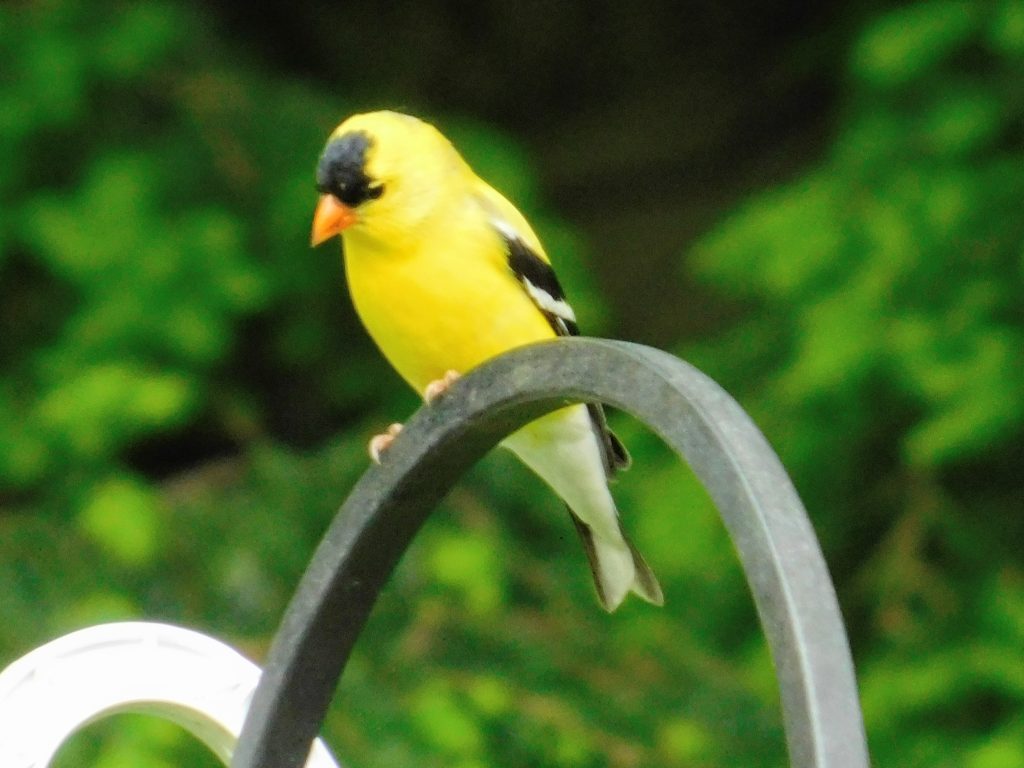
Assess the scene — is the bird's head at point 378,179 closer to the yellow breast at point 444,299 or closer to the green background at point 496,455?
the yellow breast at point 444,299

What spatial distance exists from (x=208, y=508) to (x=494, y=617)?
0.56 m

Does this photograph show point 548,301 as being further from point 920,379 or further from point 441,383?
point 920,379

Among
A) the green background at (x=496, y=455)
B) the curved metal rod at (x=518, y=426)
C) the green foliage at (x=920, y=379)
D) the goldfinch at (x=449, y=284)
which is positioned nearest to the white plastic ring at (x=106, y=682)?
the curved metal rod at (x=518, y=426)

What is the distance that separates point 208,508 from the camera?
2695 mm

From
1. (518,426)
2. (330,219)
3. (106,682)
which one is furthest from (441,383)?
(106,682)

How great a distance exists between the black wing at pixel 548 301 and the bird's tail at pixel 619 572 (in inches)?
3.5

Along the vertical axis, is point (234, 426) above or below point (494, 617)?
above

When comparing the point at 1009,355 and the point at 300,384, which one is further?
the point at 300,384

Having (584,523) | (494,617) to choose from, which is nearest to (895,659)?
(494,617)

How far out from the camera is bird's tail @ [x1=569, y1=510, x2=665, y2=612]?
169 cm

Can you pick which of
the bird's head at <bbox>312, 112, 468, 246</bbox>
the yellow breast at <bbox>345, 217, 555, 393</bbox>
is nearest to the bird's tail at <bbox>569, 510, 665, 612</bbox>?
the yellow breast at <bbox>345, 217, 555, 393</bbox>

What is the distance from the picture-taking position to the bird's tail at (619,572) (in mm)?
1686

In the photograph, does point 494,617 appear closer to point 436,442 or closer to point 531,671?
point 531,671

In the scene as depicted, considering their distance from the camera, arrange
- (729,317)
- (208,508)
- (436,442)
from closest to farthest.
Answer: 1. (436,442)
2. (208,508)
3. (729,317)
